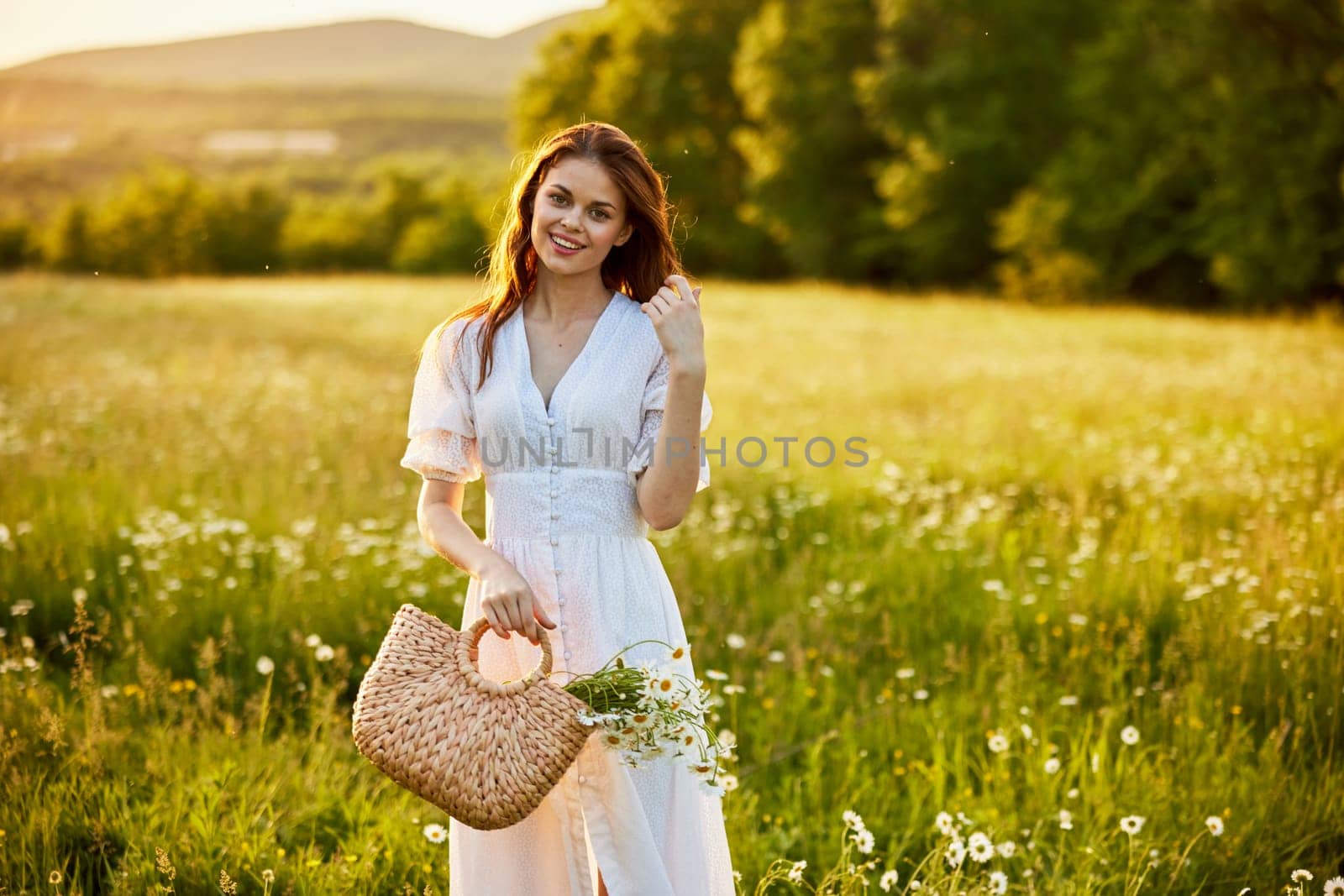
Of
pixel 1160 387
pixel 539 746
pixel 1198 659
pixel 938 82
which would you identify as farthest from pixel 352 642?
pixel 938 82

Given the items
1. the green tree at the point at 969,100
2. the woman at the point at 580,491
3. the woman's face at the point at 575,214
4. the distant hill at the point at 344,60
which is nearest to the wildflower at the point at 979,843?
the woman at the point at 580,491

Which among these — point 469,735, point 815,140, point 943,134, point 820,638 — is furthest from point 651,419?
point 815,140

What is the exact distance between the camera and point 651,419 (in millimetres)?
2453

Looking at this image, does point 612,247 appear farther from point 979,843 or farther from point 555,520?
point 979,843

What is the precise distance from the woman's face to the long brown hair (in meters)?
0.03

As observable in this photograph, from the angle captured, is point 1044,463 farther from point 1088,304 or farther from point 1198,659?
point 1088,304

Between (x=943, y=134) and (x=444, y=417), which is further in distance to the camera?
(x=943, y=134)

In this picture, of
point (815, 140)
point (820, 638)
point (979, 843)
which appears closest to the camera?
point (979, 843)

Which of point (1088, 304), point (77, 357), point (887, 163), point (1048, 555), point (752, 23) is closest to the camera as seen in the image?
point (1048, 555)

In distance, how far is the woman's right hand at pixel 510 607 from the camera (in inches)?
86.2

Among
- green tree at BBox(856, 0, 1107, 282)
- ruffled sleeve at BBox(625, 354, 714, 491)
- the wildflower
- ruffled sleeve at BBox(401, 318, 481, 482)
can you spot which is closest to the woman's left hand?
ruffled sleeve at BBox(625, 354, 714, 491)

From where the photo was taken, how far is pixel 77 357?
1177cm

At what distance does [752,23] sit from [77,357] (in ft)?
92.2

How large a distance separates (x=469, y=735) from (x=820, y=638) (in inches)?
117
